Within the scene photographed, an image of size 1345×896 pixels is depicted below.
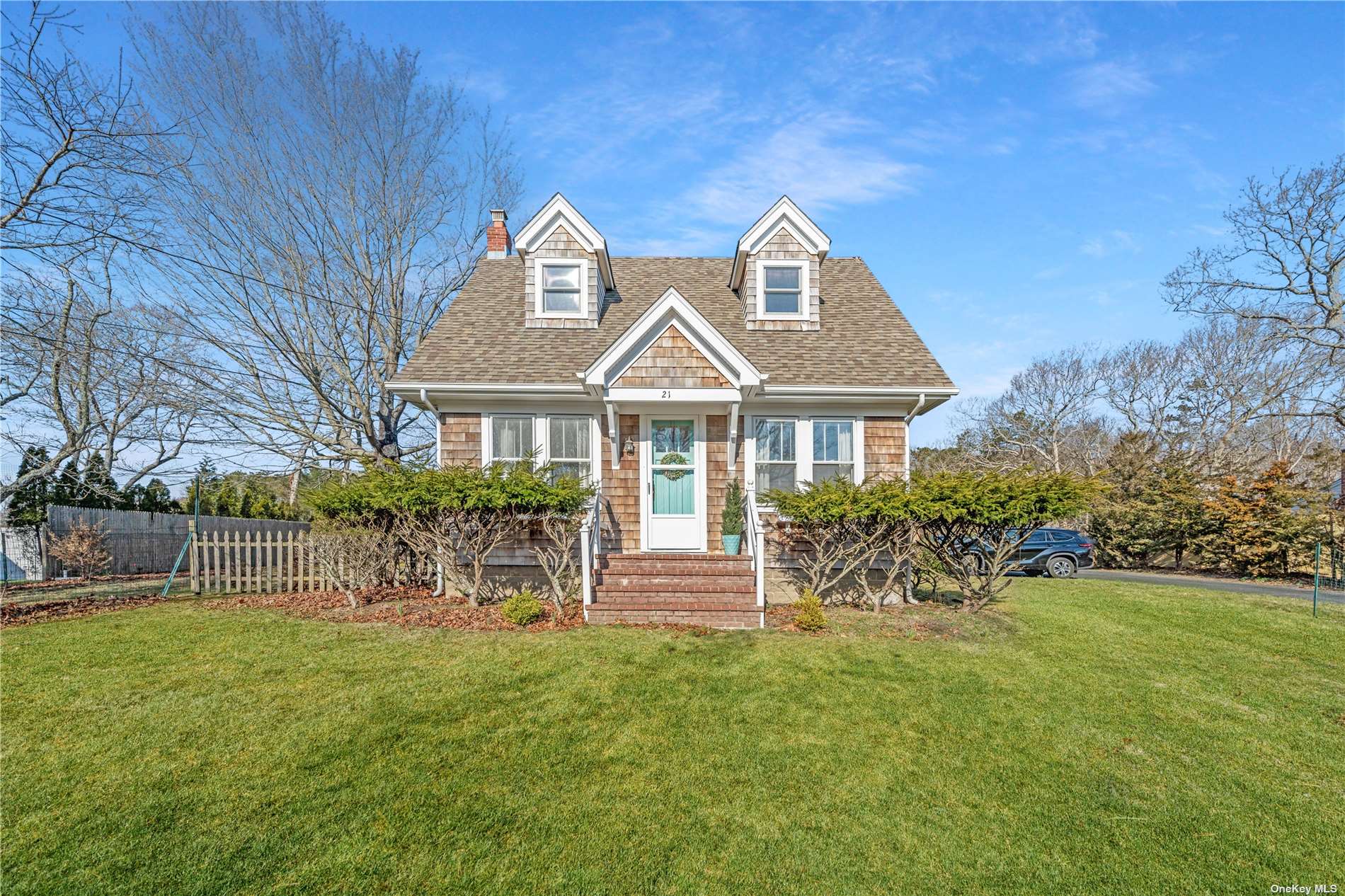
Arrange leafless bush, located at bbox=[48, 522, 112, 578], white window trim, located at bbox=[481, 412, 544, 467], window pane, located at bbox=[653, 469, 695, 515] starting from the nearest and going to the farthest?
white window trim, located at bbox=[481, 412, 544, 467] < window pane, located at bbox=[653, 469, 695, 515] < leafless bush, located at bbox=[48, 522, 112, 578]

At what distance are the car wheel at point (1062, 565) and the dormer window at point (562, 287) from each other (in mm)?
15036

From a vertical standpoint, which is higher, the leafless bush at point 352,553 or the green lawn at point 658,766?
the leafless bush at point 352,553

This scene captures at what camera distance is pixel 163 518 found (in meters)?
17.0

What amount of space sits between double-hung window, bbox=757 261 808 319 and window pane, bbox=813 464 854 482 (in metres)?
3.43

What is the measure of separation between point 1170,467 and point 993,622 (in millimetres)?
16692

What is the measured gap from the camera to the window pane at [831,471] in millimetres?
11055

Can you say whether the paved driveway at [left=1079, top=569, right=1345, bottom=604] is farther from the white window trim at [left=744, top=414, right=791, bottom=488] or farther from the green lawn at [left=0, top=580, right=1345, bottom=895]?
the white window trim at [left=744, top=414, right=791, bottom=488]

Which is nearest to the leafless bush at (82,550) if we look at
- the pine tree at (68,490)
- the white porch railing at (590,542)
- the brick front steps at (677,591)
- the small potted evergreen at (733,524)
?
the pine tree at (68,490)

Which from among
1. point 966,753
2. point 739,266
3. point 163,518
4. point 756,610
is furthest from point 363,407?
point 966,753

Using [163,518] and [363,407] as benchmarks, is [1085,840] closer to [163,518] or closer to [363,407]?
[363,407]

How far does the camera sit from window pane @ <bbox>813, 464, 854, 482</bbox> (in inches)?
435

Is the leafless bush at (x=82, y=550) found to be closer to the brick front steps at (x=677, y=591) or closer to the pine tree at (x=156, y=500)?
the pine tree at (x=156, y=500)

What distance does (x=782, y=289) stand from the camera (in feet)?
41.5

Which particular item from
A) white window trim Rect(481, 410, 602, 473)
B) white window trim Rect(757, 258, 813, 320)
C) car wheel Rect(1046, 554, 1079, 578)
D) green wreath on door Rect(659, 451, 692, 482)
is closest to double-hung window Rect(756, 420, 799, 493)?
green wreath on door Rect(659, 451, 692, 482)
